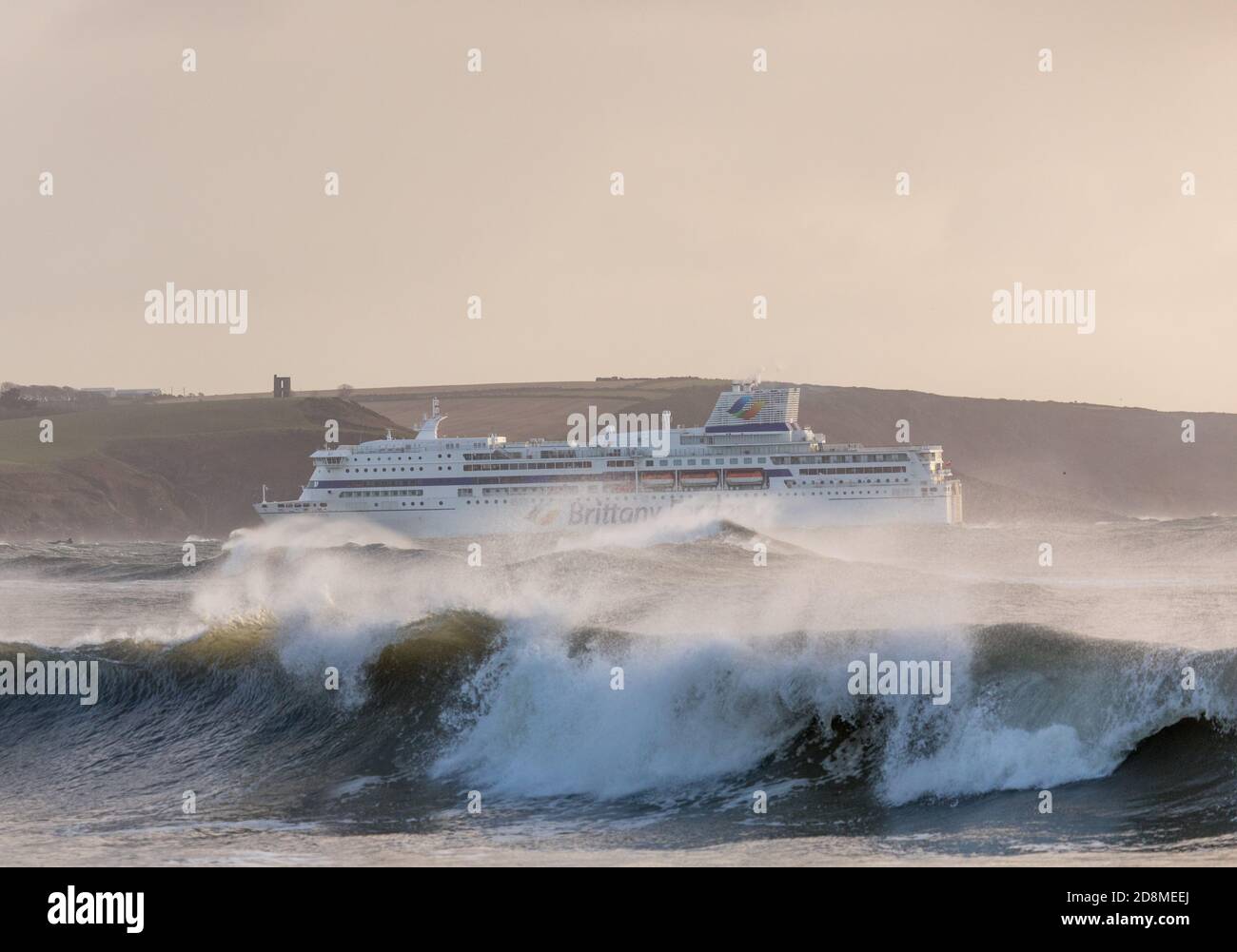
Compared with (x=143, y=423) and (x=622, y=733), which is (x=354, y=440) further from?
(x=622, y=733)

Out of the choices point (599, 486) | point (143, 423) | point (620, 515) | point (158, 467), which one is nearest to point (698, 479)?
point (620, 515)

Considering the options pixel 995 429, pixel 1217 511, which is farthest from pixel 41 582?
pixel 1217 511

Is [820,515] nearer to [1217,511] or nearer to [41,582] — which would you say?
[41,582]

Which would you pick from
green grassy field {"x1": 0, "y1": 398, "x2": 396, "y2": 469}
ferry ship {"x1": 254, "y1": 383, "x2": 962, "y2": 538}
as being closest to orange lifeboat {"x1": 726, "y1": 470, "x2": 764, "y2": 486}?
ferry ship {"x1": 254, "y1": 383, "x2": 962, "y2": 538}

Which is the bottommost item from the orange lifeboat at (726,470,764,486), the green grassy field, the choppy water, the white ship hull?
the choppy water

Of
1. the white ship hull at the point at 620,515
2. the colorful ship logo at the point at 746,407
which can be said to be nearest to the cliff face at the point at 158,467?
the white ship hull at the point at 620,515

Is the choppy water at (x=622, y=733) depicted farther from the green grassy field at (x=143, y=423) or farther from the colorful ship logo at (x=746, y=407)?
the green grassy field at (x=143, y=423)

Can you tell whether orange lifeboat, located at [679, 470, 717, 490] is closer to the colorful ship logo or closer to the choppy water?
the colorful ship logo
